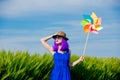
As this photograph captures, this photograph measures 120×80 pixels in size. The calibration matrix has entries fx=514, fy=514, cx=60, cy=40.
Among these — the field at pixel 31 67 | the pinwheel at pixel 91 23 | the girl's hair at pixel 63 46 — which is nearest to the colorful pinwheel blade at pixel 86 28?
the pinwheel at pixel 91 23

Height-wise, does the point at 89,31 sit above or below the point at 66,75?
above

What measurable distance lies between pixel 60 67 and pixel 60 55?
0.32 meters

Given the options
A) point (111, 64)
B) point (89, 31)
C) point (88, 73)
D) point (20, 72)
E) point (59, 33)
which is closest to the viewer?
point (20, 72)

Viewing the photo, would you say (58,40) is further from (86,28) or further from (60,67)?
(86,28)

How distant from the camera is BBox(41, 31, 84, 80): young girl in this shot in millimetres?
11930

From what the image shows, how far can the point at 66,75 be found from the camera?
12203mm

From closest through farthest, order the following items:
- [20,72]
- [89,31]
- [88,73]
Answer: [20,72] < [89,31] < [88,73]

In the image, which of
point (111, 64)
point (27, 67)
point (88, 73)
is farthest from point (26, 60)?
point (111, 64)

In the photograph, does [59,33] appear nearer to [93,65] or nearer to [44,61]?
[44,61]

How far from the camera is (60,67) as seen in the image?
1208 centimetres

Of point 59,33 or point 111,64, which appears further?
point 111,64

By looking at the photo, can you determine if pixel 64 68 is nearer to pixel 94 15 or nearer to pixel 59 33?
pixel 59 33

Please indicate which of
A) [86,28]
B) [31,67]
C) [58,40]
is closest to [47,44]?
[58,40]

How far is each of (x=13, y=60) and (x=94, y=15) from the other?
321cm
